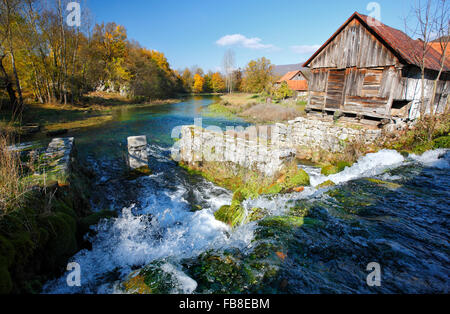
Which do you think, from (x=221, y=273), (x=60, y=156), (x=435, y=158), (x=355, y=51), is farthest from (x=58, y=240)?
(x=355, y=51)

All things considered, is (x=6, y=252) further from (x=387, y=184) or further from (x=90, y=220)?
(x=387, y=184)

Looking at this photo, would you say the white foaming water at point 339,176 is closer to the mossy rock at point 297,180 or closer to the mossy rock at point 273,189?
the mossy rock at point 297,180

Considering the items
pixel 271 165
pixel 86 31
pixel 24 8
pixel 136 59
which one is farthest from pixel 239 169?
pixel 136 59

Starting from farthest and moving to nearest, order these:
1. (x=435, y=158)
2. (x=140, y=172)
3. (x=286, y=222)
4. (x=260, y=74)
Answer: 1. (x=260, y=74)
2. (x=140, y=172)
3. (x=435, y=158)
4. (x=286, y=222)

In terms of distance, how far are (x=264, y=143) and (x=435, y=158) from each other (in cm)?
638

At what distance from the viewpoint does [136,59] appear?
126 feet

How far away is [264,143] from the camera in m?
7.51

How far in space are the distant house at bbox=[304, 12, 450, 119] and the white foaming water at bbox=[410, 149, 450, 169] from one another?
3.33m

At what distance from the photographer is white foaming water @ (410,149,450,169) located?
7046 mm

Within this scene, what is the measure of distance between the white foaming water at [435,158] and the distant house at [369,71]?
131 inches

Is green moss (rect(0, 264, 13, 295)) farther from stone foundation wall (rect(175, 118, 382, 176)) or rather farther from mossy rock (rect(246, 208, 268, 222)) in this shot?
stone foundation wall (rect(175, 118, 382, 176))

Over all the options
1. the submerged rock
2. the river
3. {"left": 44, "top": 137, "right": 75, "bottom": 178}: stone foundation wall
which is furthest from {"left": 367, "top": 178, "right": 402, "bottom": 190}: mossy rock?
{"left": 44, "top": 137, "right": 75, "bottom": 178}: stone foundation wall

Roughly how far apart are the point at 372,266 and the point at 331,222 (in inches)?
46.8
